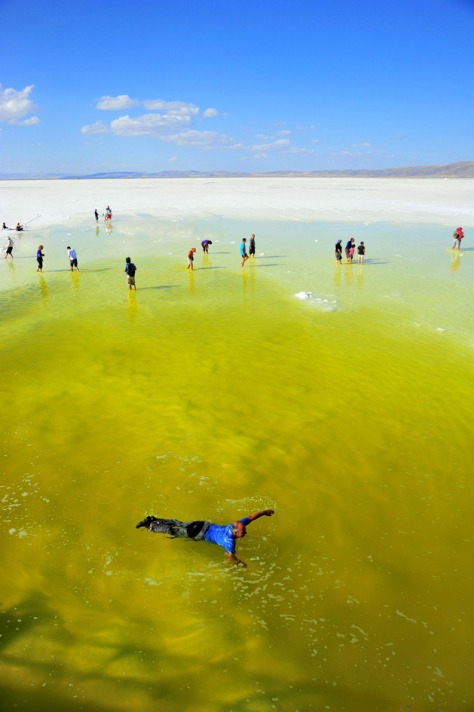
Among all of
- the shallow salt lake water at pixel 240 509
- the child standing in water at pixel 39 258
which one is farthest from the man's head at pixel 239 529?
the child standing in water at pixel 39 258

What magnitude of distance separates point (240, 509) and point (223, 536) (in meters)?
1.38

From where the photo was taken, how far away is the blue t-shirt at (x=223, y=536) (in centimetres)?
714

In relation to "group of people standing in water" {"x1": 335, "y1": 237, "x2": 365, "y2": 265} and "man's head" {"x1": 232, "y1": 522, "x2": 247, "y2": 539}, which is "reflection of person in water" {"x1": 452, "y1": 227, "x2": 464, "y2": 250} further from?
"man's head" {"x1": 232, "y1": 522, "x2": 247, "y2": 539}

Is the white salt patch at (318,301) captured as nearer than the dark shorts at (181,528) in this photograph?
No

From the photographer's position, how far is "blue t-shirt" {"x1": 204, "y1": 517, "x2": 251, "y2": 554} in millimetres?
7141

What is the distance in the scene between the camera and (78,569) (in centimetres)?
737

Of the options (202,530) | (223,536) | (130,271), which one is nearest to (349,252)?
(130,271)

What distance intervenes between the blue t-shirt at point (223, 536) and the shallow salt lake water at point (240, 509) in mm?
483

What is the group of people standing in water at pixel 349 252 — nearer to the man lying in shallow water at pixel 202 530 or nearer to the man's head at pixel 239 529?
the man lying in shallow water at pixel 202 530

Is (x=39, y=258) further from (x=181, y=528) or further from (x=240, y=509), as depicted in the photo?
(x=181, y=528)

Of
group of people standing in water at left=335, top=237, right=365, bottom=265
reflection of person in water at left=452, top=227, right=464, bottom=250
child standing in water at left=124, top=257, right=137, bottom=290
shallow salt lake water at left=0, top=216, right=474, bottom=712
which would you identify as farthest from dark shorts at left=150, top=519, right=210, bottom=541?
reflection of person in water at left=452, top=227, right=464, bottom=250

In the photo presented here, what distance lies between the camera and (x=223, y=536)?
7.24 metres

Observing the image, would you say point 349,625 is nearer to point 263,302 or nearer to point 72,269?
point 263,302

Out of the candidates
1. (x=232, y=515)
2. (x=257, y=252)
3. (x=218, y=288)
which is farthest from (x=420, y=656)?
(x=257, y=252)
